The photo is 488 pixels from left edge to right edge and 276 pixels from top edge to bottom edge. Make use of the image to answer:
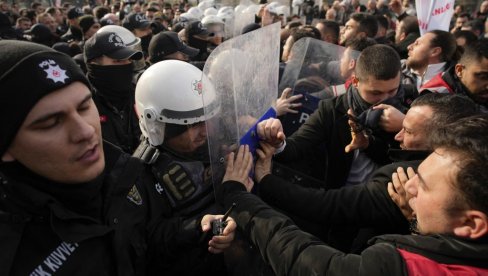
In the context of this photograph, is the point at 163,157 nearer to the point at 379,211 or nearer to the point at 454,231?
the point at 379,211

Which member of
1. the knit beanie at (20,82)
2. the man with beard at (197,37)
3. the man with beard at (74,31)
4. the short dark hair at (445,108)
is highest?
the knit beanie at (20,82)

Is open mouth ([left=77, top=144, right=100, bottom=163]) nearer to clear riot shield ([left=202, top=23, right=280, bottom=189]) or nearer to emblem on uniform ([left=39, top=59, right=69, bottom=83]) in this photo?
emblem on uniform ([left=39, top=59, right=69, bottom=83])

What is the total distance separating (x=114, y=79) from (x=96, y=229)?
2270 mm

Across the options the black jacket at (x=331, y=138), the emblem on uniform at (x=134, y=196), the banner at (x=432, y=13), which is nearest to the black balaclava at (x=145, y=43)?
the black jacket at (x=331, y=138)

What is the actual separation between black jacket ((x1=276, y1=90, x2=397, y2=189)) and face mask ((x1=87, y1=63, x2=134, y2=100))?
5.66 ft

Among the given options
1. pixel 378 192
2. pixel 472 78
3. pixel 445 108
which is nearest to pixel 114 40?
pixel 378 192

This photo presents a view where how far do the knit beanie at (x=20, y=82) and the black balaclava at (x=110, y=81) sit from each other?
6.74 feet

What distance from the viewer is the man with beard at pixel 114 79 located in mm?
3117

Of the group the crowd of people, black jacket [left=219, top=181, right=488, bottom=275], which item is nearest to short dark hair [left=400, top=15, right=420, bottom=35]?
the crowd of people

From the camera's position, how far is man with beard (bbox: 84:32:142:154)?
3117 millimetres

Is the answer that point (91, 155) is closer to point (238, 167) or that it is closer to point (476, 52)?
point (238, 167)

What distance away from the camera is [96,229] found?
4.13ft

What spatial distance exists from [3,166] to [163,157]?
701 mm

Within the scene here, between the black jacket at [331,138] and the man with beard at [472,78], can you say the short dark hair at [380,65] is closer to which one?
the black jacket at [331,138]
